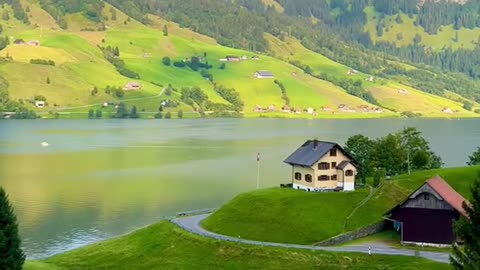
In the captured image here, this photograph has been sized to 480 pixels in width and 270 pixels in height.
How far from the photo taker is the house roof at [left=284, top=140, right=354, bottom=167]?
287ft

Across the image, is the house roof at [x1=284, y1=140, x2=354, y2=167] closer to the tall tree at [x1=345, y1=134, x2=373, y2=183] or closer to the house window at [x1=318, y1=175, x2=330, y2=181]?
the house window at [x1=318, y1=175, x2=330, y2=181]

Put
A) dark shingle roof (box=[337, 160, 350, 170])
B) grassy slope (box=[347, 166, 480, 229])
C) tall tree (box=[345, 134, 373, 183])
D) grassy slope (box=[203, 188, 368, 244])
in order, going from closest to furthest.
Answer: grassy slope (box=[203, 188, 368, 244]) < grassy slope (box=[347, 166, 480, 229]) < dark shingle roof (box=[337, 160, 350, 170]) < tall tree (box=[345, 134, 373, 183])

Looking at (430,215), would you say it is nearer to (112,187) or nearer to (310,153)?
(310,153)

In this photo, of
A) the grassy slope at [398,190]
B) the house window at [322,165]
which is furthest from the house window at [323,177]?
the grassy slope at [398,190]

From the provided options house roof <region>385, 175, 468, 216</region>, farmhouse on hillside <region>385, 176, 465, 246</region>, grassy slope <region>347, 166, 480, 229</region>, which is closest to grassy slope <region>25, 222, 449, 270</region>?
farmhouse on hillside <region>385, 176, 465, 246</region>

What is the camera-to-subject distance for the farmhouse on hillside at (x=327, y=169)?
8744 cm

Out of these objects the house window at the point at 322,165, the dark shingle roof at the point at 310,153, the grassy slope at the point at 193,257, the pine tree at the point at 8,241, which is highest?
the dark shingle roof at the point at 310,153

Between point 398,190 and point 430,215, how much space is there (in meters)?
11.8

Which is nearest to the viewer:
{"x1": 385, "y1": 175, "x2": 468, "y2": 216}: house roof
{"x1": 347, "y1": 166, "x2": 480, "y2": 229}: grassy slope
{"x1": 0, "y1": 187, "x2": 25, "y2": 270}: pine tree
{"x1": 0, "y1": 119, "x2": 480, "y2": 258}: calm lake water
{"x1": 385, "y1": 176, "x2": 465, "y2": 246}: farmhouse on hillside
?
{"x1": 0, "y1": 187, "x2": 25, "y2": 270}: pine tree

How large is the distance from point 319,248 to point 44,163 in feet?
424

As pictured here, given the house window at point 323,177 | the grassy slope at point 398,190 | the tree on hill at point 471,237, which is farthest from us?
the house window at point 323,177

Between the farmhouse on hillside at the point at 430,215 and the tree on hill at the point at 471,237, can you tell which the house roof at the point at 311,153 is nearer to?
the farmhouse on hillside at the point at 430,215

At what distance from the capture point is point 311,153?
89750 mm

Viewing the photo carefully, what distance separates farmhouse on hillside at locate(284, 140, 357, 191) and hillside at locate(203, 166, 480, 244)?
4.00 m
